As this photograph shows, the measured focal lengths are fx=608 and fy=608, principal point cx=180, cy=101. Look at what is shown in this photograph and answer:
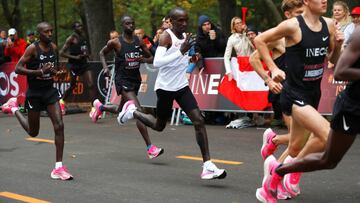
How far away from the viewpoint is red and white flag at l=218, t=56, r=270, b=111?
37.8 feet

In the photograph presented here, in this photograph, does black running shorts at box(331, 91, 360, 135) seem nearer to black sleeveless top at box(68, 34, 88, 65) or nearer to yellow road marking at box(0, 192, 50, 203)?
yellow road marking at box(0, 192, 50, 203)

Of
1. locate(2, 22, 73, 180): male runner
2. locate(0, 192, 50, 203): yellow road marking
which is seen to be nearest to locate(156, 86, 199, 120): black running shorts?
locate(2, 22, 73, 180): male runner

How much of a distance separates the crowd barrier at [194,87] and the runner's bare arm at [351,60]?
614cm

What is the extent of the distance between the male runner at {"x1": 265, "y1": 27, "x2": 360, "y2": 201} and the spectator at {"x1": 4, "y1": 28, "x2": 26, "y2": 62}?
1342 centimetres

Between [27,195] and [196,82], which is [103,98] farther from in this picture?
[27,195]

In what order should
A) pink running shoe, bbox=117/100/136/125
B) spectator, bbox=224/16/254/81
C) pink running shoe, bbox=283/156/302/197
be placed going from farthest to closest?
spectator, bbox=224/16/254/81
pink running shoe, bbox=117/100/136/125
pink running shoe, bbox=283/156/302/197

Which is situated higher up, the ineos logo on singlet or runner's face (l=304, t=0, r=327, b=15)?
runner's face (l=304, t=0, r=327, b=15)

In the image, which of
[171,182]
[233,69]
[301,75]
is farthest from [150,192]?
[233,69]

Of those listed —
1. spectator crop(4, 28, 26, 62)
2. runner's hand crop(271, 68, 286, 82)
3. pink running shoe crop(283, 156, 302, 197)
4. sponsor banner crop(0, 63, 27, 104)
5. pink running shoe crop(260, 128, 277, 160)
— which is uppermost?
runner's hand crop(271, 68, 286, 82)

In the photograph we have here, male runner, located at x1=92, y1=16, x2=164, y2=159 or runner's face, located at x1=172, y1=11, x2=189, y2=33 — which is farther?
male runner, located at x1=92, y1=16, x2=164, y2=159

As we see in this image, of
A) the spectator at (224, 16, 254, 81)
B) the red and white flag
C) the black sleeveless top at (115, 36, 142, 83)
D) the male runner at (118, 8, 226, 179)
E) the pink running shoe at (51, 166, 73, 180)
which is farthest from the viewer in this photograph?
the spectator at (224, 16, 254, 81)

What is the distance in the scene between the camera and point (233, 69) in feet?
38.8

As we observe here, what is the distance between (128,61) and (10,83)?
8948 mm

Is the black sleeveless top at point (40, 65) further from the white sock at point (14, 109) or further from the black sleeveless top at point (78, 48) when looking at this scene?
the black sleeveless top at point (78, 48)
